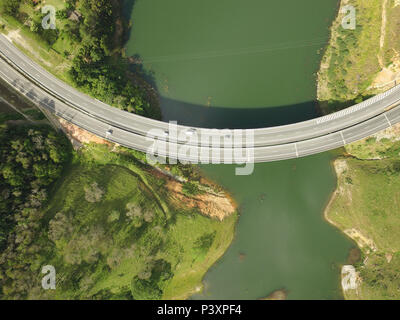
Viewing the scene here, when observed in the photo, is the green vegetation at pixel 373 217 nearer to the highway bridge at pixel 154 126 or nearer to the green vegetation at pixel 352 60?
Answer: the highway bridge at pixel 154 126

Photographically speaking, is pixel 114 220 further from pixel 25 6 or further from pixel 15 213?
pixel 25 6

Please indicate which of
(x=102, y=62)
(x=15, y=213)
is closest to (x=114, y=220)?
(x=15, y=213)

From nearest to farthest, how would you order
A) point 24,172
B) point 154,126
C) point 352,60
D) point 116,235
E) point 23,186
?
1. point 24,172
2. point 23,186
3. point 116,235
4. point 154,126
5. point 352,60

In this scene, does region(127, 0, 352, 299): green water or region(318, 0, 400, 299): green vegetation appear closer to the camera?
region(318, 0, 400, 299): green vegetation

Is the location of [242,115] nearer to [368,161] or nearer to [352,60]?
[352,60]

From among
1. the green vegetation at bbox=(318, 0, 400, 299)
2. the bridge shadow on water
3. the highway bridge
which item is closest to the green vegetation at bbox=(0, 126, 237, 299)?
the highway bridge

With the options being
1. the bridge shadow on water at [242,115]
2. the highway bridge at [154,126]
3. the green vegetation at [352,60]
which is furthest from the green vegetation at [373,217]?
the bridge shadow on water at [242,115]

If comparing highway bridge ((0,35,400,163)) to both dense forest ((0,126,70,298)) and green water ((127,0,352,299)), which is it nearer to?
green water ((127,0,352,299))

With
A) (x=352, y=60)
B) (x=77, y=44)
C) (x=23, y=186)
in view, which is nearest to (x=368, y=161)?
(x=352, y=60)
